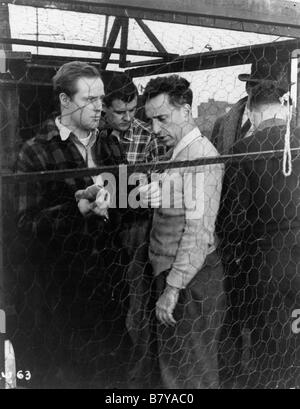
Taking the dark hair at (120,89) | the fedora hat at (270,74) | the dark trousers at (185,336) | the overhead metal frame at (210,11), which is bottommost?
the dark trousers at (185,336)

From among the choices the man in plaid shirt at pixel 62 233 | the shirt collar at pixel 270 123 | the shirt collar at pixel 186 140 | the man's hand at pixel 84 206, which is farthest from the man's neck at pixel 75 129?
the shirt collar at pixel 270 123

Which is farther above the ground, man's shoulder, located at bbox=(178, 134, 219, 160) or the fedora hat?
the fedora hat

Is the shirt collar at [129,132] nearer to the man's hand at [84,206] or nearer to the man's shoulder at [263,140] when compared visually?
the man's hand at [84,206]

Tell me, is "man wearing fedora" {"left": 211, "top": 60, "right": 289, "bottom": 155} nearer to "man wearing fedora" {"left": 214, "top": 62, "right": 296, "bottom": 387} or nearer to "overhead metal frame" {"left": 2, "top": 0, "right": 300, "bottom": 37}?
"man wearing fedora" {"left": 214, "top": 62, "right": 296, "bottom": 387}

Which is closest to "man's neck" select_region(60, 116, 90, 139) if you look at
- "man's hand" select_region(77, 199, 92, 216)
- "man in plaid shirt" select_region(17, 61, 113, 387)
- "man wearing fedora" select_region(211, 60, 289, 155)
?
"man in plaid shirt" select_region(17, 61, 113, 387)

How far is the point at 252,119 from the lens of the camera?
282cm

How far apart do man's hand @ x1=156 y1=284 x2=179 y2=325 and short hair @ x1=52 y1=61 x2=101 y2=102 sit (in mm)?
799

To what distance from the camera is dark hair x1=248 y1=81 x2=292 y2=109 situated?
2809mm

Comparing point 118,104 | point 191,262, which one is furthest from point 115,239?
point 118,104

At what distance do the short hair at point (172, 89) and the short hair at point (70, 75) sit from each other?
233 mm

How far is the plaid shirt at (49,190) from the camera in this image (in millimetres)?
2410

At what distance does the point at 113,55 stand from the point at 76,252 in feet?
2.27

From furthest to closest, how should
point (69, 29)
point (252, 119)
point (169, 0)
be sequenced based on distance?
point (252, 119) → point (169, 0) → point (69, 29)

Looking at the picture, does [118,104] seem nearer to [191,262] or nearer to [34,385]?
[191,262]
